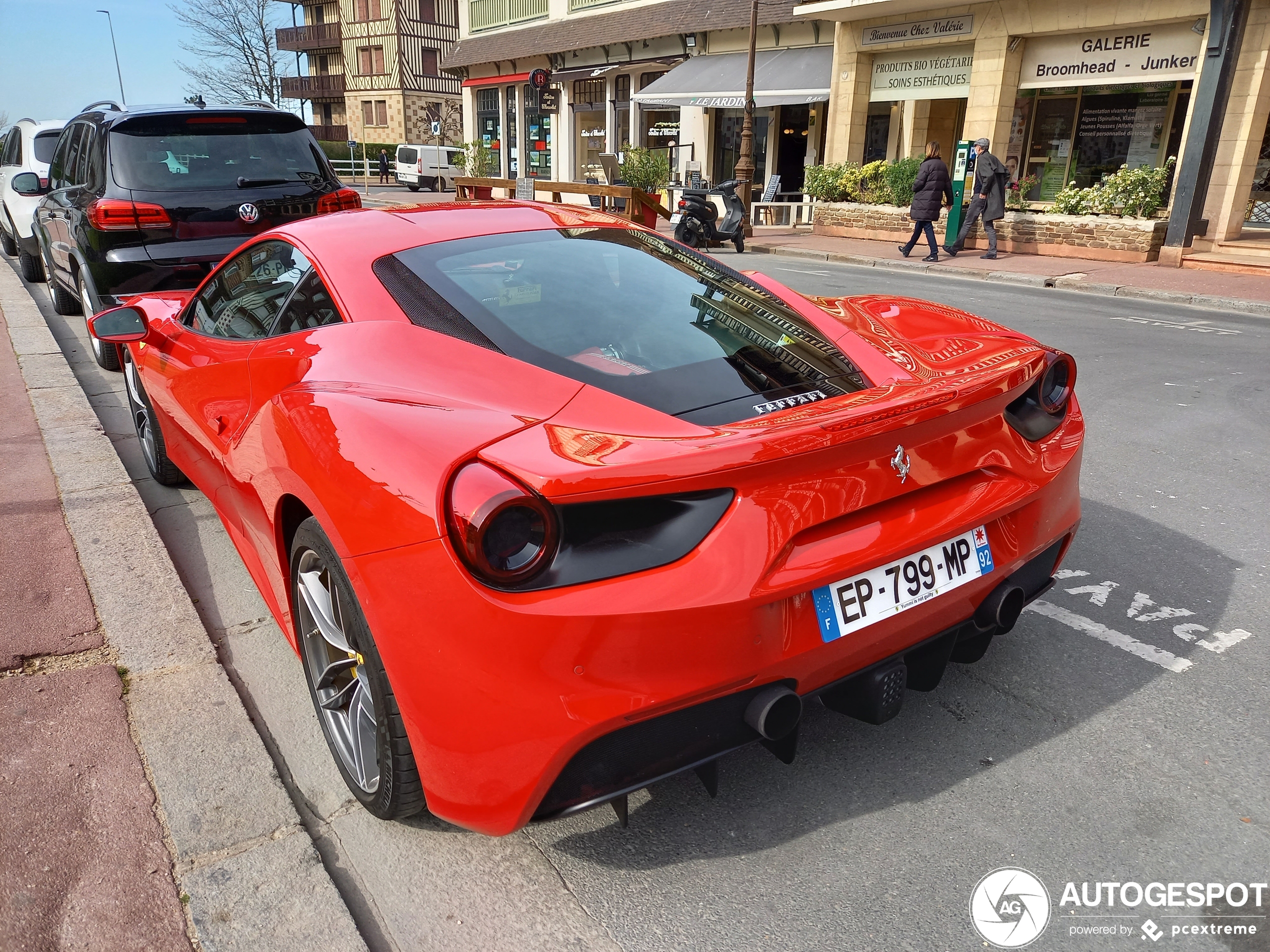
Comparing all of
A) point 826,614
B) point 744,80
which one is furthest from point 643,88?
point 826,614

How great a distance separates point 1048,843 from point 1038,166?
20068 mm

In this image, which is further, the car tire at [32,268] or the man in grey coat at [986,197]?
the man in grey coat at [986,197]

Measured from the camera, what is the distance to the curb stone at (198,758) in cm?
203

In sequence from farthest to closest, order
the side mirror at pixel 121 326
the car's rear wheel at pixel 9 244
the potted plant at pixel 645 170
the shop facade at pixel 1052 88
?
1. the potted plant at pixel 645 170
2. the shop facade at pixel 1052 88
3. the car's rear wheel at pixel 9 244
4. the side mirror at pixel 121 326

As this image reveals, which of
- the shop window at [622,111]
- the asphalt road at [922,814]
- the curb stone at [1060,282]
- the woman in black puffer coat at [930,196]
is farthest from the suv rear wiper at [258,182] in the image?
the shop window at [622,111]

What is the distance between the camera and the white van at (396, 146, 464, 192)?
3869 centimetres

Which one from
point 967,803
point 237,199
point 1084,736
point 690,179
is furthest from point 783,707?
point 690,179

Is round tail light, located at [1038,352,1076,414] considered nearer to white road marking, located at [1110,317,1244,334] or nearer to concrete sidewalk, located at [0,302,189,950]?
concrete sidewalk, located at [0,302,189,950]

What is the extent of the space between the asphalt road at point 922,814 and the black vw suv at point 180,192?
367 cm

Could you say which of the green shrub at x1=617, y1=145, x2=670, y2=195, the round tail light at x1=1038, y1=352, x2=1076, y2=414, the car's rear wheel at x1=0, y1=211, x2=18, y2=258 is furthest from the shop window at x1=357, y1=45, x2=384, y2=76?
the round tail light at x1=1038, y1=352, x2=1076, y2=414

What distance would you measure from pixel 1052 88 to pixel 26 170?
17.4 meters

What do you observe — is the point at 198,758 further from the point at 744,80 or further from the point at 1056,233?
the point at 744,80

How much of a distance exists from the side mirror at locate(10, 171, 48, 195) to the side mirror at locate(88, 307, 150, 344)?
563 centimetres

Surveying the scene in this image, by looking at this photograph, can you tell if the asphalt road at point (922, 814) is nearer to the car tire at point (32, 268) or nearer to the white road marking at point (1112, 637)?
the white road marking at point (1112, 637)
